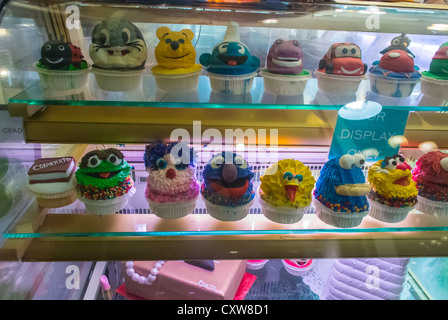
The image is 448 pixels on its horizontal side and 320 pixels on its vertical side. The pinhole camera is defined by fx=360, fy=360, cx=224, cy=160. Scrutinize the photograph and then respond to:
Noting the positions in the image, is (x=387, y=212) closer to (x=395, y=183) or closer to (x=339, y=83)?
(x=395, y=183)

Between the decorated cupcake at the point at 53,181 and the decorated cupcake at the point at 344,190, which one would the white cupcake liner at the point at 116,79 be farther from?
the decorated cupcake at the point at 344,190

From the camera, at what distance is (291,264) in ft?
5.81

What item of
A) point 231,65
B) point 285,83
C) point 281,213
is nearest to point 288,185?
point 281,213

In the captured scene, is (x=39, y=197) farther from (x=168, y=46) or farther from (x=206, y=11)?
(x=206, y=11)

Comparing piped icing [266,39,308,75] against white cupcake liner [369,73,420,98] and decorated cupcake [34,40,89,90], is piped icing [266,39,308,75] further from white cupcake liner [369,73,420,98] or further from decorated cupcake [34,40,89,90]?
decorated cupcake [34,40,89,90]

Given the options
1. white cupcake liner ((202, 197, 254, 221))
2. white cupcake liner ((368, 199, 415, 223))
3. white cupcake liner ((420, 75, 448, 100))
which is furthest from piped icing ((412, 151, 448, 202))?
white cupcake liner ((202, 197, 254, 221))

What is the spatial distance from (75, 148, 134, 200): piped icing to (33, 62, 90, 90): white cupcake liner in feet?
0.88

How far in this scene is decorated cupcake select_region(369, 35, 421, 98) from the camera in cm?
127

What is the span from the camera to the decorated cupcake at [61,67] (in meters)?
1.15

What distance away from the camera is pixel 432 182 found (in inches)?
55.4

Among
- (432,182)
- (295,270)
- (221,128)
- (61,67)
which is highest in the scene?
(61,67)

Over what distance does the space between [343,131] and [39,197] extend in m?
1.20

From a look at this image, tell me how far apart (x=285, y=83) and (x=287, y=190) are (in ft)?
1.24

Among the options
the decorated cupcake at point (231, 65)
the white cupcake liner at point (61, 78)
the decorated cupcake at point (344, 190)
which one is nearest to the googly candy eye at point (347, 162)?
the decorated cupcake at point (344, 190)
